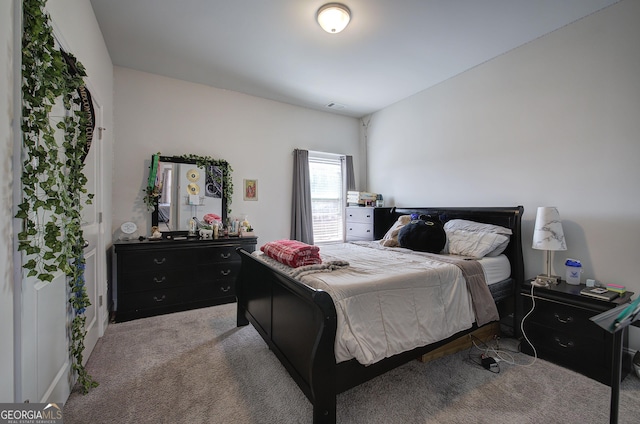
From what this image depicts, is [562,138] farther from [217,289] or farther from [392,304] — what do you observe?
[217,289]

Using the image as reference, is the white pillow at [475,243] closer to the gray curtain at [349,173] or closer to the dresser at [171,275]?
the gray curtain at [349,173]

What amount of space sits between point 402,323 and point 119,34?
3679mm

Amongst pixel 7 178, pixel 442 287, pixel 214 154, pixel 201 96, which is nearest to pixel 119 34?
pixel 201 96

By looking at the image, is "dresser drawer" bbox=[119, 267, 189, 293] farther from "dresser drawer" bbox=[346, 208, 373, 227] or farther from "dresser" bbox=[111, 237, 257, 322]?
"dresser drawer" bbox=[346, 208, 373, 227]

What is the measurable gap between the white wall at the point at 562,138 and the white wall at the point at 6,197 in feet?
12.7

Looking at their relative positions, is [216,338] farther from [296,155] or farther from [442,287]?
[296,155]

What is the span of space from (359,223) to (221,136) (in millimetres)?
2500

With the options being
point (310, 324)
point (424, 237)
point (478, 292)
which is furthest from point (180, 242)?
point (478, 292)

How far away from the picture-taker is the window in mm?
4762

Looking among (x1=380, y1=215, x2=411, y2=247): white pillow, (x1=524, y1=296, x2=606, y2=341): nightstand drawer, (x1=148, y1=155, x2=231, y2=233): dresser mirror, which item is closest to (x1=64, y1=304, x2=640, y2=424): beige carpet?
(x1=524, y1=296, x2=606, y2=341): nightstand drawer

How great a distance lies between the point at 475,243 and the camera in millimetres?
2701

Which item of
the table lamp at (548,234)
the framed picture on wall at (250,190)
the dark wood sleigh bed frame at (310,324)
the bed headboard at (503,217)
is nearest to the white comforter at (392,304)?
the dark wood sleigh bed frame at (310,324)

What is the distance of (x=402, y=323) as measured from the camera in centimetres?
171

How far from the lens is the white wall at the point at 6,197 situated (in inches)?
42.1
